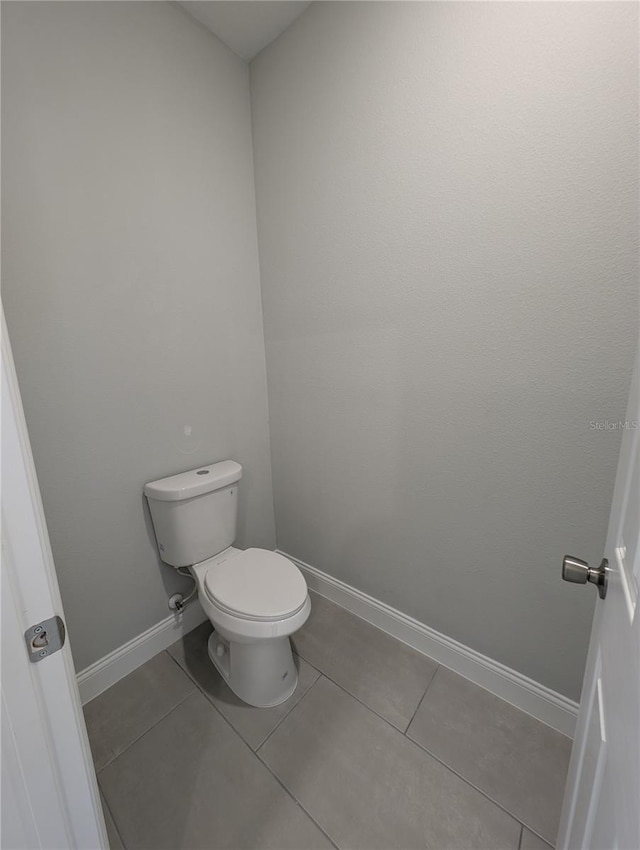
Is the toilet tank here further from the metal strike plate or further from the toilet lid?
the metal strike plate

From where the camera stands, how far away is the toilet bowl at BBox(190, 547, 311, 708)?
114cm

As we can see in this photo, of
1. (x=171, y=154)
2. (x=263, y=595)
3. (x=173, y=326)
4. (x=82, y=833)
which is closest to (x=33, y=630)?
(x=82, y=833)

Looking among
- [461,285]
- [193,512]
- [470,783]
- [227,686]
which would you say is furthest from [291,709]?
[461,285]

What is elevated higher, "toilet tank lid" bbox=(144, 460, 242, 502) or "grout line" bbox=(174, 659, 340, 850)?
"toilet tank lid" bbox=(144, 460, 242, 502)

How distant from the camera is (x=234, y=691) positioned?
1303 mm

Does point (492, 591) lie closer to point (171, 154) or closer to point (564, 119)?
point (564, 119)

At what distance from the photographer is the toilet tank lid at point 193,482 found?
132 cm

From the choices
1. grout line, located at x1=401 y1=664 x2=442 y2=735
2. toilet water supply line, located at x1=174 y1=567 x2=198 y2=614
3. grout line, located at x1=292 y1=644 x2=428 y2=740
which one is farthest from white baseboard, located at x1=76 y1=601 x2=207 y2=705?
grout line, located at x1=401 y1=664 x2=442 y2=735

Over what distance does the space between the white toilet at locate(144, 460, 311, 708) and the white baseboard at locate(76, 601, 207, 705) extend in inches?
6.7

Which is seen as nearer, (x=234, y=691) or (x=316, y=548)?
(x=234, y=691)

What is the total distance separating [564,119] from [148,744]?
2.24m

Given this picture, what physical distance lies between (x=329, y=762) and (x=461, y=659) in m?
0.61

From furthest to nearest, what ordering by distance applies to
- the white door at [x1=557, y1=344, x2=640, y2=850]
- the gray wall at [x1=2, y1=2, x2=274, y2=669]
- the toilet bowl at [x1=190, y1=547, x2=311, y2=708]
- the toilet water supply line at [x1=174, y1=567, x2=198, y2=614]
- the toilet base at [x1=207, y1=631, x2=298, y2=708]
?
the toilet water supply line at [x1=174, y1=567, x2=198, y2=614], the toilet base at [x1=207, y1=631, x2=298, y2=708], the toilet bowl at [x1=190, y1=547, x2=311, y2=708], the gray wall at [x1=2, y1=2, x2=274, y2=669], the white door at [x1=557, y1=344, x2=640, y2=850]

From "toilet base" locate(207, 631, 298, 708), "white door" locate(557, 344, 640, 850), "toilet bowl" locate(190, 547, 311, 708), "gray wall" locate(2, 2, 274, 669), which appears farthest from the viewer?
"toilet base" locate(207, 631, 298, 708)
